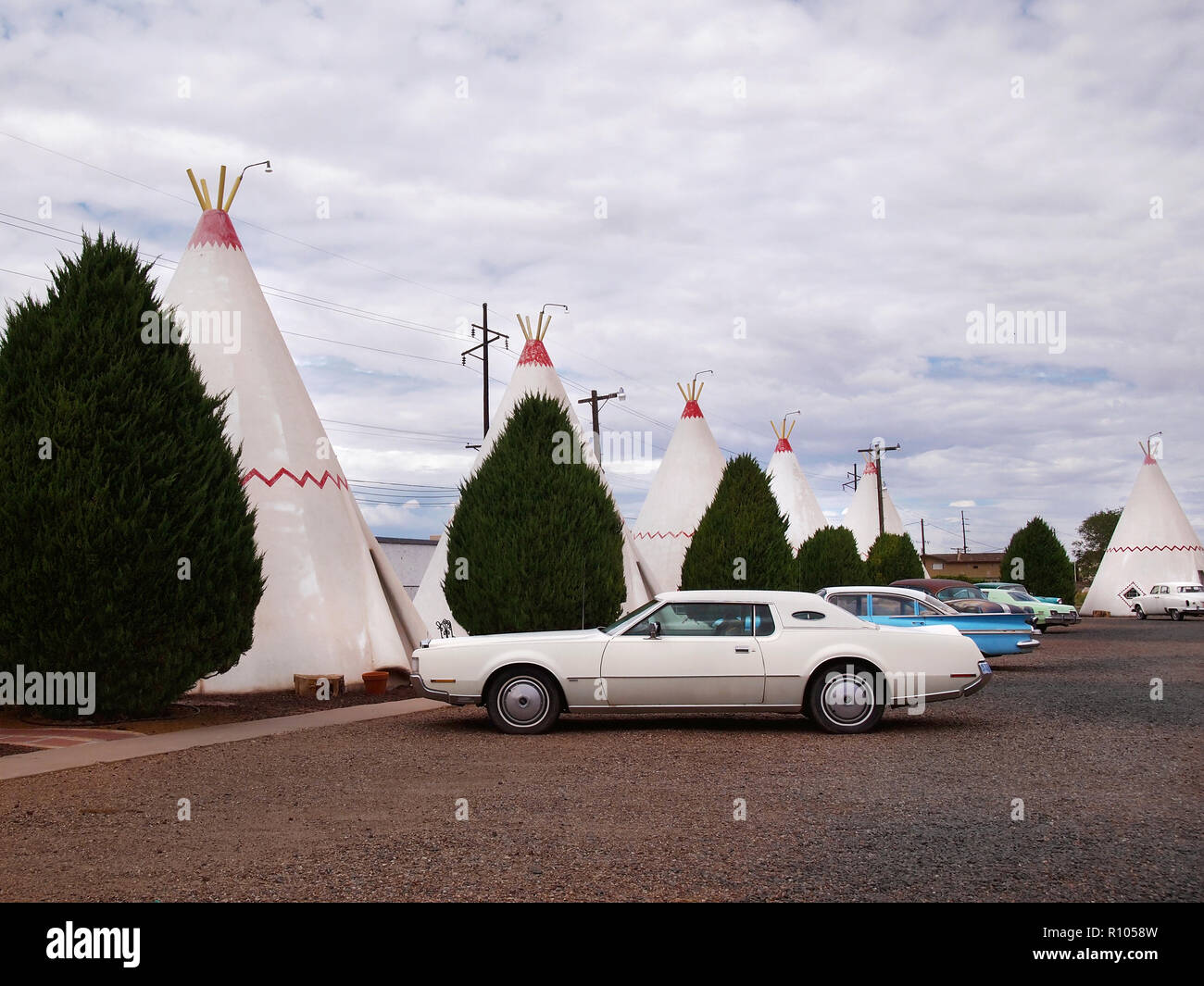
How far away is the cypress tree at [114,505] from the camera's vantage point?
9.09m

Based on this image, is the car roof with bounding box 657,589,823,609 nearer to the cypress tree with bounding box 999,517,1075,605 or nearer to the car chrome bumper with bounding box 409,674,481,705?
the car chrome bumper with bounding box 409,674,481,705

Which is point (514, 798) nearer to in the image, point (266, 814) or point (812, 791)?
point (266, 814)

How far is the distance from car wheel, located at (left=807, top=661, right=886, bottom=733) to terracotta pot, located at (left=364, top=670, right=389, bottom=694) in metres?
5.90

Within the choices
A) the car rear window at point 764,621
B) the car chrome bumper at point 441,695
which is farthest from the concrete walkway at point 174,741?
the car rear window at point 764,621

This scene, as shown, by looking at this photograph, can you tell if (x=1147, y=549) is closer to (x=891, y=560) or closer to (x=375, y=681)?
(x=891, y=560)

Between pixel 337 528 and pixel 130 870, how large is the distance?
9654 millimetres

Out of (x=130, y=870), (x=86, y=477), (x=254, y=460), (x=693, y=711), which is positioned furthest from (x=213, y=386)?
(x=130, y=870)

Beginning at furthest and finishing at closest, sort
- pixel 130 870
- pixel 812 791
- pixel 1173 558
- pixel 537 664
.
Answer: pixel 1173 558
pixel 537 664
pixel 812 791
pixel 130 870

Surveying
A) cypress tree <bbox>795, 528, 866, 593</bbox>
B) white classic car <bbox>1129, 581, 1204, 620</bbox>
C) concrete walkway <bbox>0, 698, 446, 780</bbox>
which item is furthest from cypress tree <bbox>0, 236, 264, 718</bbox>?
white classic car <bbox>1129, 581, 1204, 620</bbox>

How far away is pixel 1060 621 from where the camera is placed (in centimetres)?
2683

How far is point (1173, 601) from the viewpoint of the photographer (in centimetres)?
3400

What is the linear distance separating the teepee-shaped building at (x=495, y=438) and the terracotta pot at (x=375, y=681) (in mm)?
5353

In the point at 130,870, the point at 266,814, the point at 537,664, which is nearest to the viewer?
the point at 130,870

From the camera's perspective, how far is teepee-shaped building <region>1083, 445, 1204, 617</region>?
127 ft
